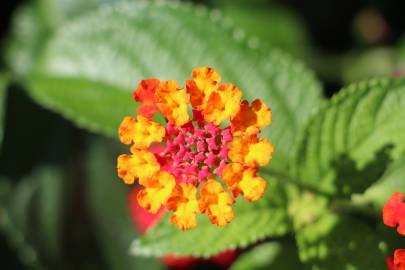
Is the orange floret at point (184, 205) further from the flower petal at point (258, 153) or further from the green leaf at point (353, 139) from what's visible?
the green leaf at point (353, 139)

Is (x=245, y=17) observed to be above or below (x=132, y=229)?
above

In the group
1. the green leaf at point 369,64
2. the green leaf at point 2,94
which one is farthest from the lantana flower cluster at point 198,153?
the green leaf at point 369,64

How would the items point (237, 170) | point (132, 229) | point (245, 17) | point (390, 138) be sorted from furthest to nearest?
point (245, 17) < point (132, 229) < point (390, 138) < point (237, 170)

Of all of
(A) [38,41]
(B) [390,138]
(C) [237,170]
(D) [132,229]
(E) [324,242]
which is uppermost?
(A) [38,41]

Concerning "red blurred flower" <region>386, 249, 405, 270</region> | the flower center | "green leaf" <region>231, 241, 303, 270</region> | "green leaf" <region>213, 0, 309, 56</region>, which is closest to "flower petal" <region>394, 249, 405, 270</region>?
"red blurred flower" <region>386, 249, 405, 270</region>

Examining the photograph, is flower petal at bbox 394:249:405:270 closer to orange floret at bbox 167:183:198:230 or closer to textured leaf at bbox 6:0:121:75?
orange floret at bbox 167:183:198:230

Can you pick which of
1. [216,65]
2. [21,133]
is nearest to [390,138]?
[216,65]

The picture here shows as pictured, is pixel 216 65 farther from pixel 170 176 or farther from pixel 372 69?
pixel 372 69

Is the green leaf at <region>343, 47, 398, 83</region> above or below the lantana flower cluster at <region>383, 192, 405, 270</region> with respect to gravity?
below
